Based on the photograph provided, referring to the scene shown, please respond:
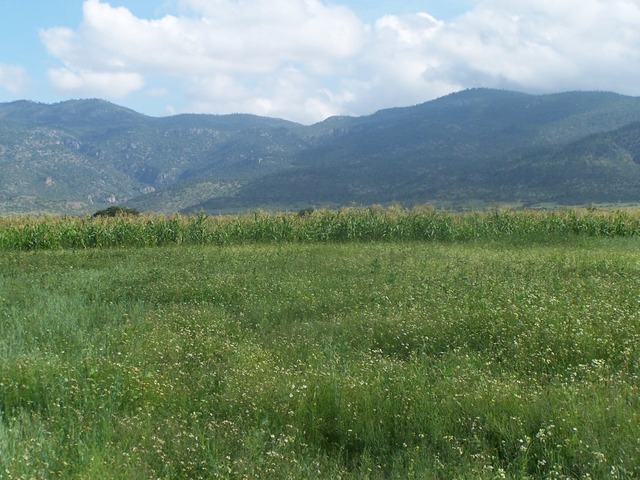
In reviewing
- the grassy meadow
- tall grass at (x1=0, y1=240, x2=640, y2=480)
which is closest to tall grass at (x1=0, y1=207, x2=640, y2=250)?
the grassy meadow

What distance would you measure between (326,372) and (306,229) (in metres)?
20.1

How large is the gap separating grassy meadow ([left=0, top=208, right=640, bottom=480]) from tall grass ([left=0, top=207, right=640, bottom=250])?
34.5ft

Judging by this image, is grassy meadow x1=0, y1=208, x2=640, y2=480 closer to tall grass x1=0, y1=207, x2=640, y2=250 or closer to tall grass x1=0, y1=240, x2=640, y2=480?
tall grass x1=0, y1=240, x2=640, y2=480

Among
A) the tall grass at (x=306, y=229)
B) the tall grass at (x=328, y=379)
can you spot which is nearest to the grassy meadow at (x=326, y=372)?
the tall grass at (x=328, y=379)

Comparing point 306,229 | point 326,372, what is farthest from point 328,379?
point 306,229

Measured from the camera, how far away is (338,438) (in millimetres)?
5980

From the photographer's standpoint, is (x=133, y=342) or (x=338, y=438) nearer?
(x=338, y=438)

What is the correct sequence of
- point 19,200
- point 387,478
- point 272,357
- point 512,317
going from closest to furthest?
point 387,478, point 272,357, point 512,317, point 19,200

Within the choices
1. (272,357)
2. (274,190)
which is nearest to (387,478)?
(272,357)

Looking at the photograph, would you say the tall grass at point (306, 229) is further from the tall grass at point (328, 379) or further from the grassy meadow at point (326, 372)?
the tall grass at point (328, 379)

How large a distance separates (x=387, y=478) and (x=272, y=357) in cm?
348

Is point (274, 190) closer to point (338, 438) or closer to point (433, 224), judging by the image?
point (433, 224)

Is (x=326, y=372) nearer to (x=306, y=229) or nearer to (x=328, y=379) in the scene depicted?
(x=328, y=379)

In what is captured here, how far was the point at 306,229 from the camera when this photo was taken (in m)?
27.2
